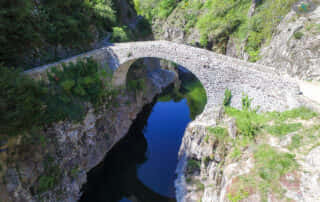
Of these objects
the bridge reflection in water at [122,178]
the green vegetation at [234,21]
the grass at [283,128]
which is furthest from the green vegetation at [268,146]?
the green vegetation at [234,21]

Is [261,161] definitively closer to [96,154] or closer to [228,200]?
[228,200]

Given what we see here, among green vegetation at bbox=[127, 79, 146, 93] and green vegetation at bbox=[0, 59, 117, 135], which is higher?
green vegetation at bbox=[0, 59, 117, 135]

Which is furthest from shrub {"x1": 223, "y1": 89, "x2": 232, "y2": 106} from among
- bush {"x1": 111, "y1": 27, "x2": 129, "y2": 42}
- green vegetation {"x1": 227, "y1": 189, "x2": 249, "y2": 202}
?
bush {"x1": 111, "y1": 27, "x2": 129, "y2": 42}

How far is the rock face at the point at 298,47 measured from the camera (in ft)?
31.0

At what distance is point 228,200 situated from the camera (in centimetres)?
616

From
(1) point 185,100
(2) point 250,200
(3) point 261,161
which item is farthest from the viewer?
(1) point 185,100

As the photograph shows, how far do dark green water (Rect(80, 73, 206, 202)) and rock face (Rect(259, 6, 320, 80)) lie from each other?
33.2 ft

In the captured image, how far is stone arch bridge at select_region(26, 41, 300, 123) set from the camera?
29.1ft

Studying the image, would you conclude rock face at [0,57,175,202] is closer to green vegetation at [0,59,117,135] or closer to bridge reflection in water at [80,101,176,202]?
bridge reflection in water at [80,101,176,202]

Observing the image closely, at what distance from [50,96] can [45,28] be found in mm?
5596

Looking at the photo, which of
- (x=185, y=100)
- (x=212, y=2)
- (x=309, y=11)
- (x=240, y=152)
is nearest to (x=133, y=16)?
(x=212, y=2)

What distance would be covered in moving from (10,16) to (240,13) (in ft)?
66.2

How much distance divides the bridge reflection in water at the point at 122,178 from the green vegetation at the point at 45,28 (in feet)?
29.6

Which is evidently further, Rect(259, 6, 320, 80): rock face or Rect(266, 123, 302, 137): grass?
Rect(259, 6, 320, 80): rock face
